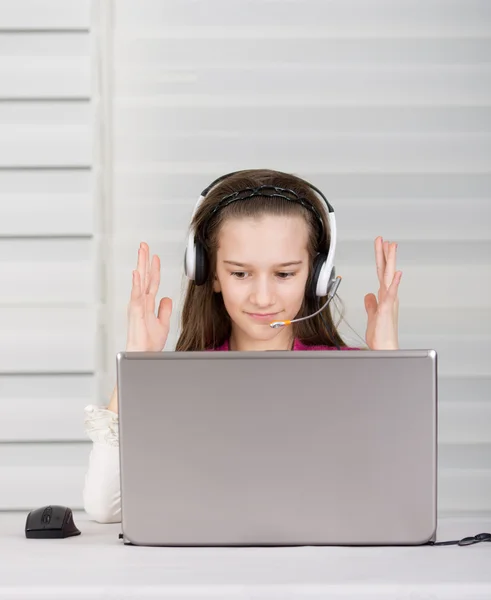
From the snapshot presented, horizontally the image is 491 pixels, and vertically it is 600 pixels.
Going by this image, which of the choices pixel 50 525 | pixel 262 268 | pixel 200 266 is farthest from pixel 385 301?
pixel 50 525

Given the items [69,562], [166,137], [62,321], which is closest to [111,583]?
[69,562]

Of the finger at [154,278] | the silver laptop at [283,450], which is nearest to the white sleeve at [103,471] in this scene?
the finger at [154,278]

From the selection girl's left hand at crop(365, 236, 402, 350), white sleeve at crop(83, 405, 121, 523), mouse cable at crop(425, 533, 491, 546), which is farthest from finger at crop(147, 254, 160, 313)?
mouse cable at crop(425, 533, 491, 546)

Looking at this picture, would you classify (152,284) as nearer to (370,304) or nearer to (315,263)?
(315,263)

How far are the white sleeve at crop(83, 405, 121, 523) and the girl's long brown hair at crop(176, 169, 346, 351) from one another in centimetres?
34

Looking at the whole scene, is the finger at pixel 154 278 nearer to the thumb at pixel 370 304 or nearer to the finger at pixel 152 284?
the finger at pixel 152 284

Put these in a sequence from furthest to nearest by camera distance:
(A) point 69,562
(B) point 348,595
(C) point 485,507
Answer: (C) point 485,507, (A) point 69,562, (B) point 348,595

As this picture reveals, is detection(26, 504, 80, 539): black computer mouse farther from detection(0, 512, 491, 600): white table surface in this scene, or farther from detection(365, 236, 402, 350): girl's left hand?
detection(365, 236, 402, 350): girl's left hand

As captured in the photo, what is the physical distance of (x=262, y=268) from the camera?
146 cm

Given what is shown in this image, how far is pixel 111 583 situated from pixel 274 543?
235 millimetres

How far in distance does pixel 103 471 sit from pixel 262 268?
47 centimetres

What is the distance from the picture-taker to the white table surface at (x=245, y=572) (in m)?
0.75

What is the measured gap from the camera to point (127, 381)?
3.16 ft

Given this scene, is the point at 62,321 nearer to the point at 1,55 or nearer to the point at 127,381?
the point at 1,55
